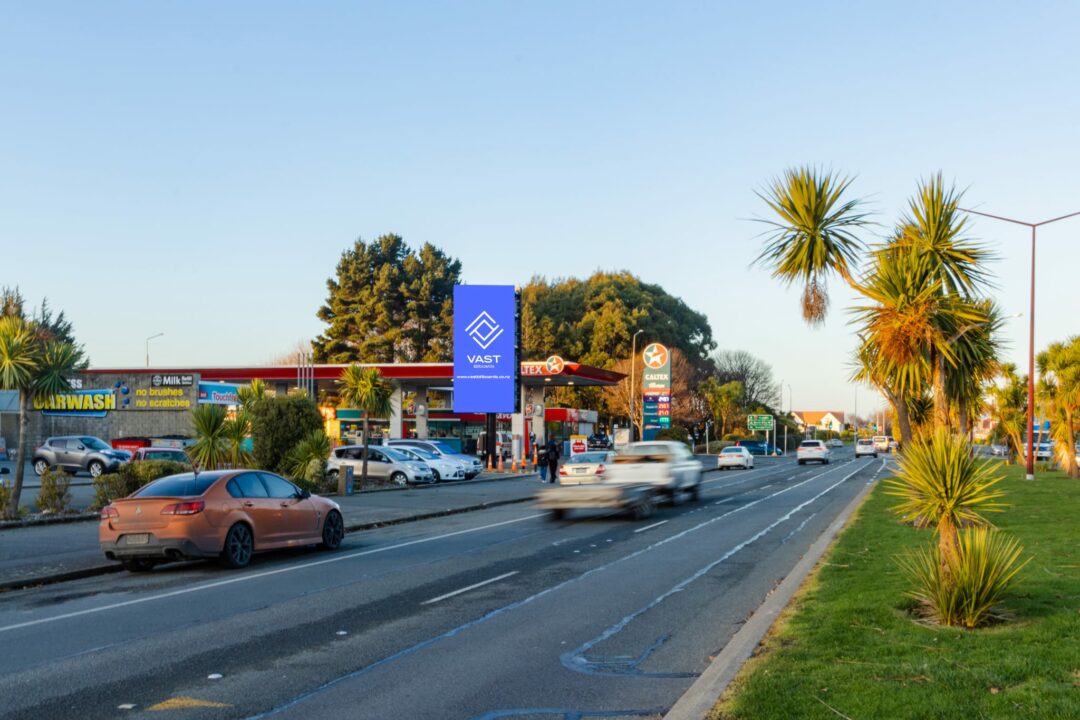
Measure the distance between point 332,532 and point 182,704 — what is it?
A: 34.2 ft

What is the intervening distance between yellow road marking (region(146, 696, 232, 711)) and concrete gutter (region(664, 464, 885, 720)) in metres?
3.12

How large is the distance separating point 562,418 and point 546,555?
62.0 metres

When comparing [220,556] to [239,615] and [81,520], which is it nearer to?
[239,615]

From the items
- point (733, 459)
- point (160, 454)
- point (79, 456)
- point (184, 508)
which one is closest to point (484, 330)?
point (160, 454)

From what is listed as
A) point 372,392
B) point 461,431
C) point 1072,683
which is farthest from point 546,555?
point 461,431

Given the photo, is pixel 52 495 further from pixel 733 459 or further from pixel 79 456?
pixel 733 459

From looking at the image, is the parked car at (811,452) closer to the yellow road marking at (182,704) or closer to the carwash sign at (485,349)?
the carwash sign at (485,349)

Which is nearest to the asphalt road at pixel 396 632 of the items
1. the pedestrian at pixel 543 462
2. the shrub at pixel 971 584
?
the shrub at pixel 971 584

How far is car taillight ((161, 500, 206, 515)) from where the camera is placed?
14211mm

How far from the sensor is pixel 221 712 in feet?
22.4

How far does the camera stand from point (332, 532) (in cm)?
1739

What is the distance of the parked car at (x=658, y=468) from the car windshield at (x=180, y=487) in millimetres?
11349

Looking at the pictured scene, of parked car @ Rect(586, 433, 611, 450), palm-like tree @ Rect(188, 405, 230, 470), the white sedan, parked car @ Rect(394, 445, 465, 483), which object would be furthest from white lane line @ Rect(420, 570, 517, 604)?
parked car @ Rect(586, 433, 611, 450)

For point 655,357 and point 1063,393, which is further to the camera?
point 655,357
